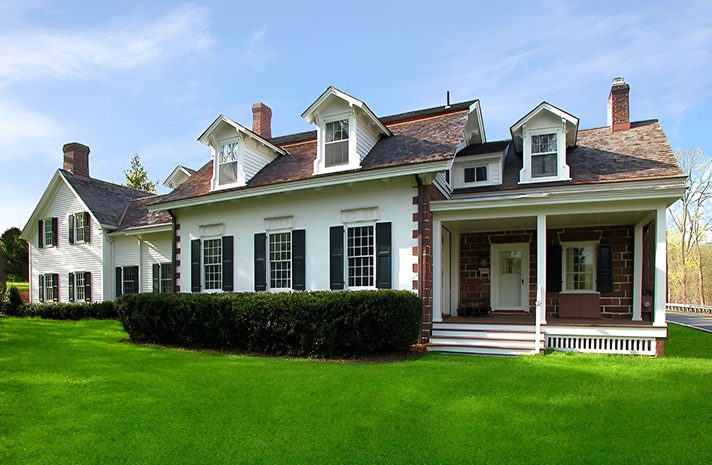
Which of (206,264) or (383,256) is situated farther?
(206,264)

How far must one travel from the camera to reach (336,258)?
11789 millimetres

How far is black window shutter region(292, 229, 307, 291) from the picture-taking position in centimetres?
1232

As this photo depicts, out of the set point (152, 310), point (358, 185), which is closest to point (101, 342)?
point (152, 310)

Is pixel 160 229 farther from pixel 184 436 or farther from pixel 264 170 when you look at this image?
pixel 184 436

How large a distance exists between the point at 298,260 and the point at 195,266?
13.7ft

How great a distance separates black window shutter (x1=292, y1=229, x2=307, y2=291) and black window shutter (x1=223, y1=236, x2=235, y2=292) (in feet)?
7.58

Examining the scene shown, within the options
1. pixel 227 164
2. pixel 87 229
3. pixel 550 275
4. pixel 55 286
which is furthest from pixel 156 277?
pixel 550 275

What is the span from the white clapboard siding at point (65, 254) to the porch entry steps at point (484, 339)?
16.6 meters

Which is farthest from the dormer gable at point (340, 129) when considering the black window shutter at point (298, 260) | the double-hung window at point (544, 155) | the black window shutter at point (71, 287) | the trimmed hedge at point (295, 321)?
the black window shutter at point (71, 287)

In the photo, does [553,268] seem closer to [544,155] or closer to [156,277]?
[544,155]

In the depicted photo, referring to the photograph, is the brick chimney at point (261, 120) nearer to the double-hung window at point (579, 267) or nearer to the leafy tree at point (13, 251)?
the double-hung window at point (579, 267)

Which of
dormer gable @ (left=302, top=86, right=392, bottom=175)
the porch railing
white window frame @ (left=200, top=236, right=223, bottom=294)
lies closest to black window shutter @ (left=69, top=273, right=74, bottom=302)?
white window frame @ (left=200, top=236, right=223, bottom=294)

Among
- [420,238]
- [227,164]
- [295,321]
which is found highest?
[227,164]

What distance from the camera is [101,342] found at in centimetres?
1198
